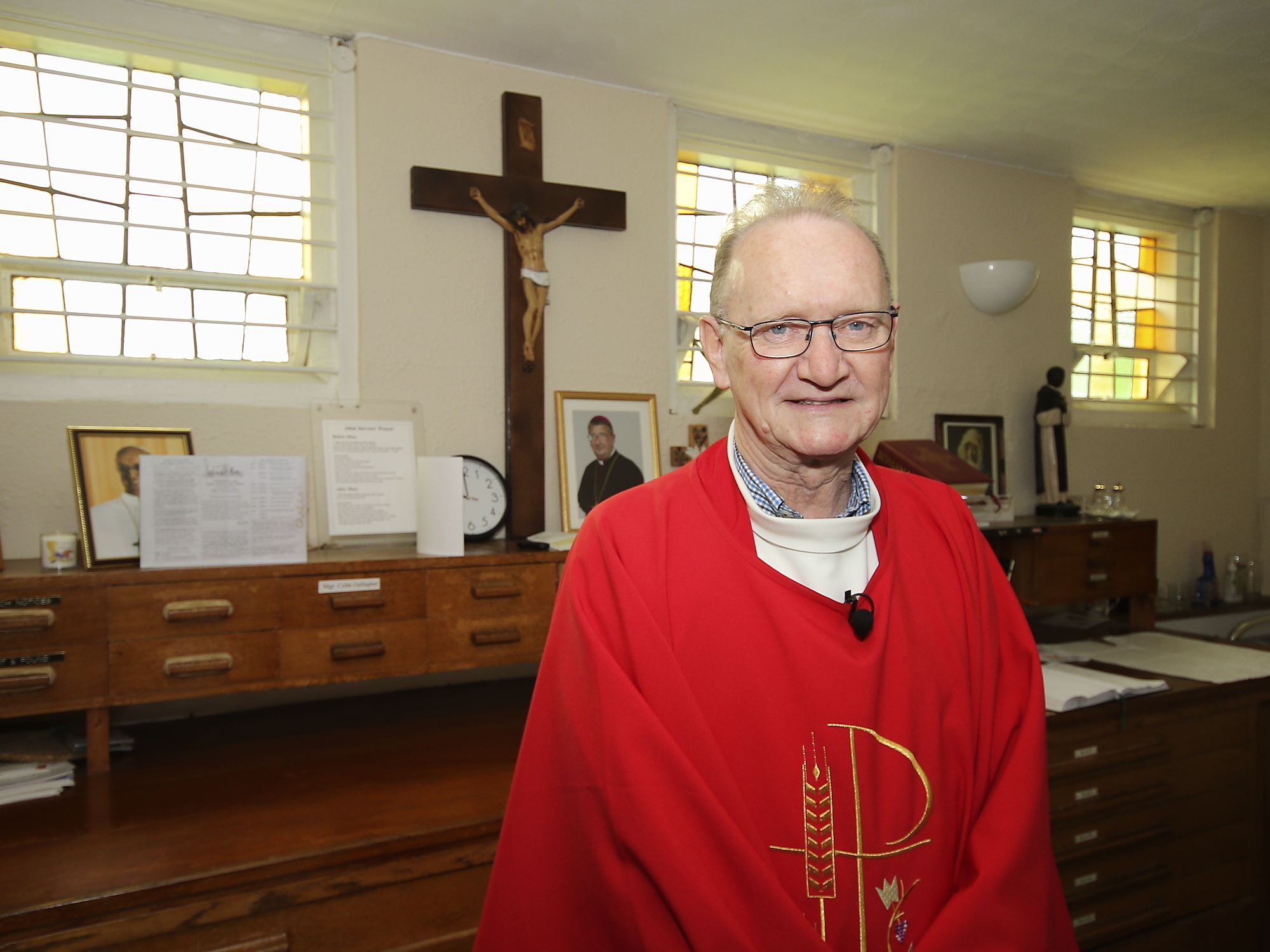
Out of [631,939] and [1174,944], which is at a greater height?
[631,939]

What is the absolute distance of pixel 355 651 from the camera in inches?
82.0

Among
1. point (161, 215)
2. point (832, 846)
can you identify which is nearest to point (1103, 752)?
point (832, 846)

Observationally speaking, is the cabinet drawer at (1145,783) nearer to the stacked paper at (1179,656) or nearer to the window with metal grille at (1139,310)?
the stacked paper at (1179,656)

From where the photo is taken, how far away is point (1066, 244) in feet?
13.0

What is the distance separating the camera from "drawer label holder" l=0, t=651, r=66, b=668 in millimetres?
1797

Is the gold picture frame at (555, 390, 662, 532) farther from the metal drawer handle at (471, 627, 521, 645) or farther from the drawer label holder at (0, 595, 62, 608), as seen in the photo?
the drawer label holder at (0, 595, 62, 608)

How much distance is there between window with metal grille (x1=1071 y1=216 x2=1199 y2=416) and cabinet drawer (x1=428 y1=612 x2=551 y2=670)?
10.7 feet

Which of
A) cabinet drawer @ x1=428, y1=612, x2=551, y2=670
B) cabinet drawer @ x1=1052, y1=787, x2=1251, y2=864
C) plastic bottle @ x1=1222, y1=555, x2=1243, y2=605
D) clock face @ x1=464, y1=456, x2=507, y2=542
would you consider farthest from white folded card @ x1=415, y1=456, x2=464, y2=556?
plastic bottle @ x1=1222, y1=555, x2=1243, y2=605

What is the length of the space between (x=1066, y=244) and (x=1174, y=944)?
9.51 feet

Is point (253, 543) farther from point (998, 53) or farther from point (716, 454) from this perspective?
point (998, 53)

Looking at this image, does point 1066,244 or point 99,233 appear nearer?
point 99,233

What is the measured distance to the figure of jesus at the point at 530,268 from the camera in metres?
2.71

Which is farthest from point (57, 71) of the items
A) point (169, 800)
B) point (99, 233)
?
point (169, 800)

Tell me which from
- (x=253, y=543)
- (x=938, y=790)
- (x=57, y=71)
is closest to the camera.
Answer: (x=938, y=790)
